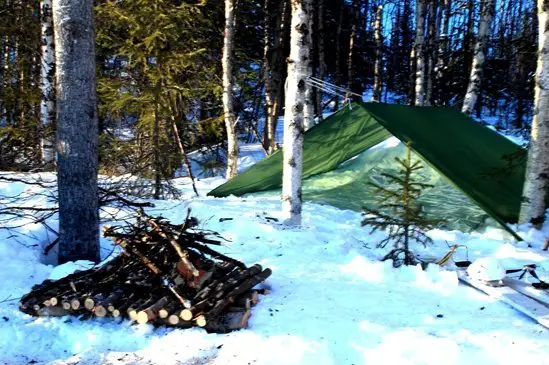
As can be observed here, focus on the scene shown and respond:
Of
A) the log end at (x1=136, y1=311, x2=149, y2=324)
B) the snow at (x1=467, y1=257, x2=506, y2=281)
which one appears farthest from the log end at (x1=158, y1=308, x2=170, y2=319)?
the snow at (x1=467, y1=257, x2=506, y2=281)

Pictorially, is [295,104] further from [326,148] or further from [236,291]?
[236,291]

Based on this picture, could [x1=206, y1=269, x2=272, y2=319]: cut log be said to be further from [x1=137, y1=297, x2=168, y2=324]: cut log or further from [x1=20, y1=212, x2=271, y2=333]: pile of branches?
[x1=137, y1=297, x2=168, y2=324]: cut log

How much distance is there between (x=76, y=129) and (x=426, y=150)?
4913mm

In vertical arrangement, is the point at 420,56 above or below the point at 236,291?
above

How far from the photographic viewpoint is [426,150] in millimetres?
7086

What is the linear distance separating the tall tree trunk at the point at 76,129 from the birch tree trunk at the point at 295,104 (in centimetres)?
257

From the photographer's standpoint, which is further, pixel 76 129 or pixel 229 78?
pixel 229 78

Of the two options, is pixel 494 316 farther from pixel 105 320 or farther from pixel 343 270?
pixel 105 320

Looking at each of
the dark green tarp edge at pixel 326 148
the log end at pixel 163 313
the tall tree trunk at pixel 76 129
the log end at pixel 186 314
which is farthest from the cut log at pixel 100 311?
the dark green tarp edge at pixel 326 148

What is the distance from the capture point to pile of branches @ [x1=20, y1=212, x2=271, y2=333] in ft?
11.7

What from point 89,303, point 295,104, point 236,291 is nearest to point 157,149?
point 295,104

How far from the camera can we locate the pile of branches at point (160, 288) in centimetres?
356

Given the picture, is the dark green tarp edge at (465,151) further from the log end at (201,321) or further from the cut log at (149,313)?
the cut log at (149,313)

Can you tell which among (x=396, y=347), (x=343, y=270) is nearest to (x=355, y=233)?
(x=343, y=270)
